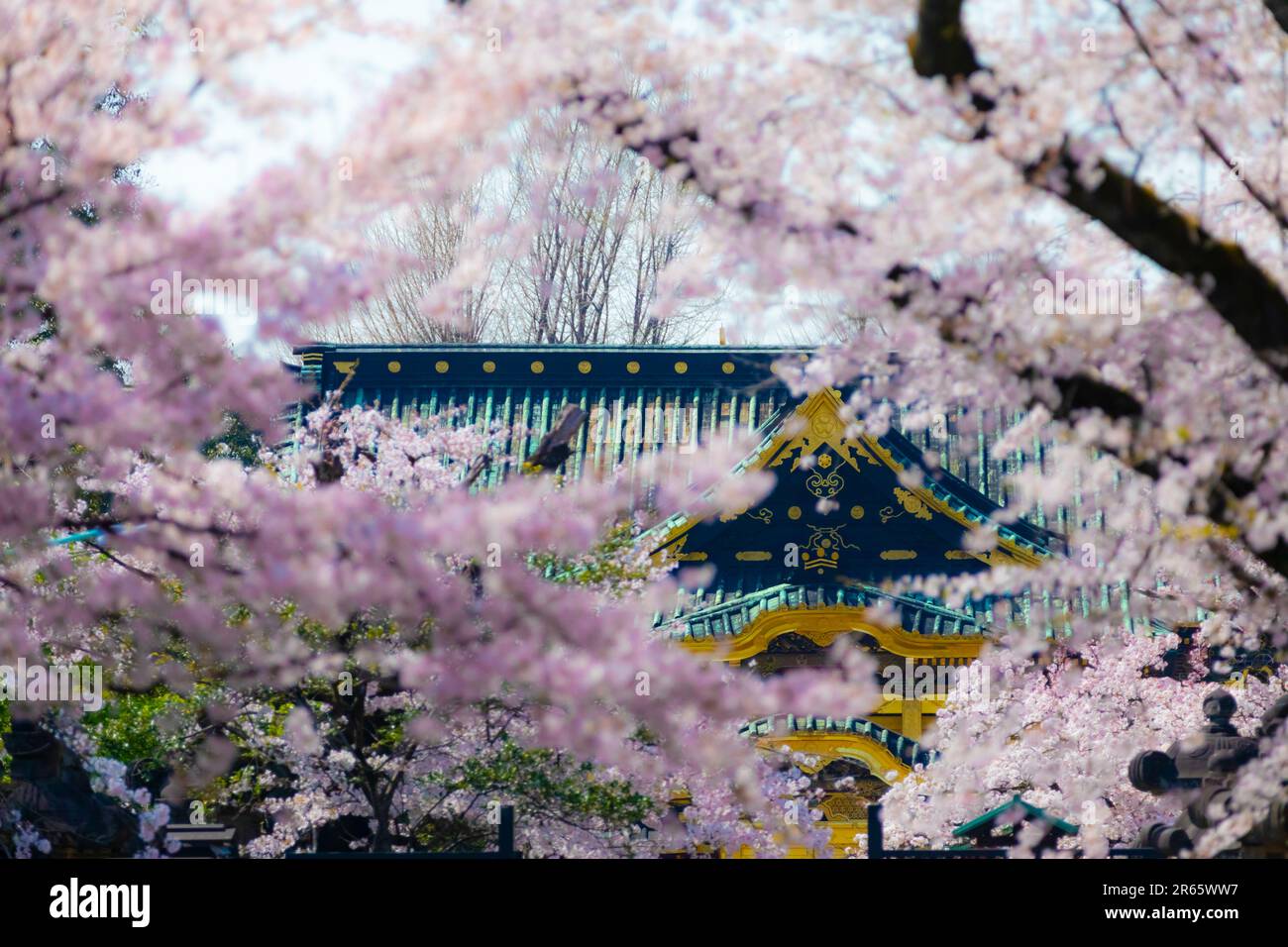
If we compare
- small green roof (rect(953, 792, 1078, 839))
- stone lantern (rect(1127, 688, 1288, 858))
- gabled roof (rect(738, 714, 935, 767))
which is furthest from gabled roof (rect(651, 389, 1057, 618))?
stone lantern (rect(1127, 688, 1288, 858))

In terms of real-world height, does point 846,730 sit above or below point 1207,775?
above

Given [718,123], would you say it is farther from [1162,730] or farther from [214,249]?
[1162,730]

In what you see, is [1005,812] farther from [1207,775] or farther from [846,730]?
[846,730]

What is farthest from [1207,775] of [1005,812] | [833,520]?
[833,520]

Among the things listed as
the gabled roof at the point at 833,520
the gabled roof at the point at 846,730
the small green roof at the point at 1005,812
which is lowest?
the small green roof at the point at 1005,812

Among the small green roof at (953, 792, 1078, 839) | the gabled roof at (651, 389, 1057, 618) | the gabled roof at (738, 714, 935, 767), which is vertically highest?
the gabled roof at (651, 389, 1057, 618)

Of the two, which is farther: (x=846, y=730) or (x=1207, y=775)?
(x=846, y=730)

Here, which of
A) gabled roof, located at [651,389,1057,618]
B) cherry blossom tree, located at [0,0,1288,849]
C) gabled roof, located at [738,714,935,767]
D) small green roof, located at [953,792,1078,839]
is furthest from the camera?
gabled roof, located at [651,389,1057,618]

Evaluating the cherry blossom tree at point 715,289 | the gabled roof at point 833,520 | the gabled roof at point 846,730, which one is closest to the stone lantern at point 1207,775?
the cherry blossom tree at point 715,289

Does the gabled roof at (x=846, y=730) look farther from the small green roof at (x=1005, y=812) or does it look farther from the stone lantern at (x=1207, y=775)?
the stone lantern at (x=1207, y=775)

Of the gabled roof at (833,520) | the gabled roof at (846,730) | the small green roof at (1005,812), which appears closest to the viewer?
the small green roof at (1005,812)

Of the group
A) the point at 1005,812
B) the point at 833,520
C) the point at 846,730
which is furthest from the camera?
the point at 833,520

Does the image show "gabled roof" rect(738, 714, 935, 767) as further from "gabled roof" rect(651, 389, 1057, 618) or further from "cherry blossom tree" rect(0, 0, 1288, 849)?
"cherry blossom tree" rect(0, 0, 1288, 849)
